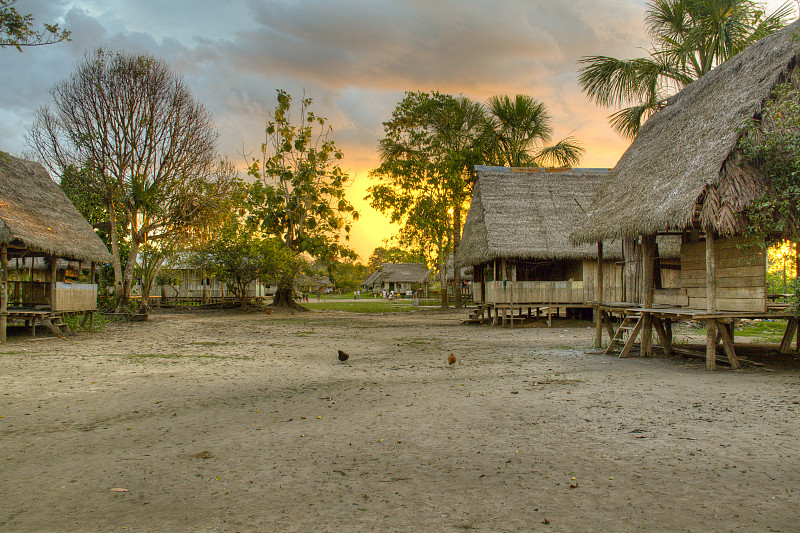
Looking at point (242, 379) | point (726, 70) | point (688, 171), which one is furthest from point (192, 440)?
point (726, 70)

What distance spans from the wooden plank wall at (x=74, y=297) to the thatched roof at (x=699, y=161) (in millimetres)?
14004

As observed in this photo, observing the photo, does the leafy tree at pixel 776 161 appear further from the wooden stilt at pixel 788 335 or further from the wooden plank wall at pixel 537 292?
the wooden plank wall at pixel 537 292

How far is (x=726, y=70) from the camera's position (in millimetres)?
10305

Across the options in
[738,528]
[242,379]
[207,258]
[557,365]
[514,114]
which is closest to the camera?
[738,528]

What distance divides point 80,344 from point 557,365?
11.5 m

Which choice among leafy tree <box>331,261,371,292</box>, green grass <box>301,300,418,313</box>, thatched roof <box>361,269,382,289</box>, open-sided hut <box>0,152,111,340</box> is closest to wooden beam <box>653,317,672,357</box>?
open-sided hut <box>0,152,111,340</box>

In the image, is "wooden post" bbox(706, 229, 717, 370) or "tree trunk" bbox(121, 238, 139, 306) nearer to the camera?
"wooden post" bbox(706, 229, 717, 370)

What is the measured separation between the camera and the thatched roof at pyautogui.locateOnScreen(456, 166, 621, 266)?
62.0 feet

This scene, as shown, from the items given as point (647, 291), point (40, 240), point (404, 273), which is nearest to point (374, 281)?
point (404, 273)

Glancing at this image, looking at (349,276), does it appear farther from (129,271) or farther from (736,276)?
(736,276)

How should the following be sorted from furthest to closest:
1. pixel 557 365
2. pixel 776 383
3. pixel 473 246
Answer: pixel 473 246 < pixel 557 365 < pixel 776 383

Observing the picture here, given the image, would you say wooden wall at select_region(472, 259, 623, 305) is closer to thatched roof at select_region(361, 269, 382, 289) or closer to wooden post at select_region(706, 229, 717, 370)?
wooden post at select_region(706, 229, 717, 370)

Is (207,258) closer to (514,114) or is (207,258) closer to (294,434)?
(514,114)

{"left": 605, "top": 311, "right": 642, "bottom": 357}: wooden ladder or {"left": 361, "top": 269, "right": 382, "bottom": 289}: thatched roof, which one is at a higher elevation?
{"left": 361, "top": 269, "right": 382, "bottom": 289}: thatched roof
